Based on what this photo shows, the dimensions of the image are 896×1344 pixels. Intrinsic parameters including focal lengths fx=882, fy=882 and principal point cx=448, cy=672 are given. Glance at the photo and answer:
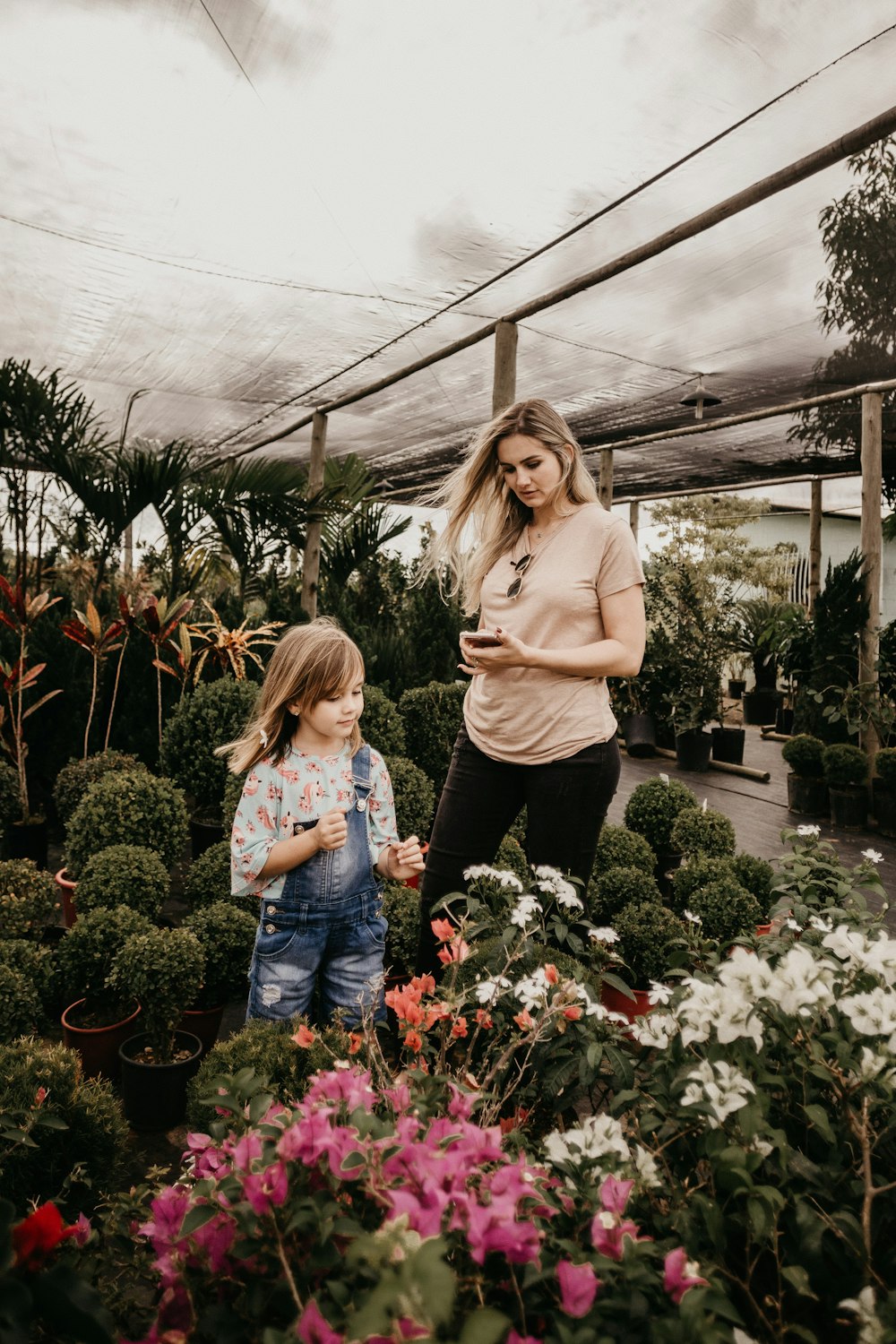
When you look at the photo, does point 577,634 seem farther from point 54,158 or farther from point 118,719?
point 54,158

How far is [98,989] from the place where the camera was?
2.38 metres

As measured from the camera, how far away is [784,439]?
7.80 meters

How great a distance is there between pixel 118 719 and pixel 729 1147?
379 cm

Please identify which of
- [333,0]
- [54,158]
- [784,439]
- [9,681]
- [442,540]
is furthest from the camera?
[784,439]

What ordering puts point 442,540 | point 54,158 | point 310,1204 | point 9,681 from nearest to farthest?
point 310,1204, point 442,540, point 9,681, point 54,158

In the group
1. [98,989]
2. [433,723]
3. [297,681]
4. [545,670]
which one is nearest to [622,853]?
[433,723]

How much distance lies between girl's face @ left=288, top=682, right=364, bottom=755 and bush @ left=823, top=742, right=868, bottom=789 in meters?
4.30

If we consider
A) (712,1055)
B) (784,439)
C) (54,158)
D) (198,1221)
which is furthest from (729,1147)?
(784,439)

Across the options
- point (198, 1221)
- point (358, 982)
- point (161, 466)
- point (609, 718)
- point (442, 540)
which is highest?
point (161, 466)

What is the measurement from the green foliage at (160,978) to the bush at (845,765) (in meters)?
4.48

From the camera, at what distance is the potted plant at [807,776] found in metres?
5.79

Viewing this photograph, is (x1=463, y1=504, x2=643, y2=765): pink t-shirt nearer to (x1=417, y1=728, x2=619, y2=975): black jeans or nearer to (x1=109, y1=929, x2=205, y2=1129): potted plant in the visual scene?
(x1=417, y1=728, x2=619, y2=975): black jeans

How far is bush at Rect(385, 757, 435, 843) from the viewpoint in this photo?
329cm

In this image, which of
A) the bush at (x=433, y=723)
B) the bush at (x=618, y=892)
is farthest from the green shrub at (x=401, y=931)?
the bush at (x=433, y=723)
